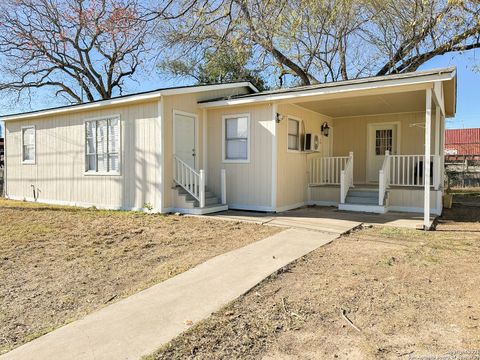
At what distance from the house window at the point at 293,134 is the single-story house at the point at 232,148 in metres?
0.03

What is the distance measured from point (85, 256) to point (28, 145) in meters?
9.17

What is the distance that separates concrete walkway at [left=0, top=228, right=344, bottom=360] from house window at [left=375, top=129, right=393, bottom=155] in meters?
8.09

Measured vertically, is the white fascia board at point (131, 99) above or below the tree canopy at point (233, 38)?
below

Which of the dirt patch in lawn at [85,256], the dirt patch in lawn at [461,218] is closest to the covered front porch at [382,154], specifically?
the dirt patch in lawn at [461,218]

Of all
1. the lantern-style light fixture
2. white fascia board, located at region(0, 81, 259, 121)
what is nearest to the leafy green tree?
the lantern-style light fixture

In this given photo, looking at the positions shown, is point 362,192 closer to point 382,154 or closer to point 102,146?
point 382,154

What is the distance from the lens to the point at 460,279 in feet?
13.2

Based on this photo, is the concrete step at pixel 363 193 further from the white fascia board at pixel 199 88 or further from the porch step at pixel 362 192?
the white fascia board at pixel 199 88

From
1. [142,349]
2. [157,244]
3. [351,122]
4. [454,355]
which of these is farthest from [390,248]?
[351,122]

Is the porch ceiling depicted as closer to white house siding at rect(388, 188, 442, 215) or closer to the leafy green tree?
white house siding at rect(388, 188, 442, 215)

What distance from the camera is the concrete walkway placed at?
2.59 m

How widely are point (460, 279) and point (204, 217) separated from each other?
539 cm

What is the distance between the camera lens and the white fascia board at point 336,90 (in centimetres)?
666

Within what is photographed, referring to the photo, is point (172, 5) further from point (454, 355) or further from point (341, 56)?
point (341, 56)
